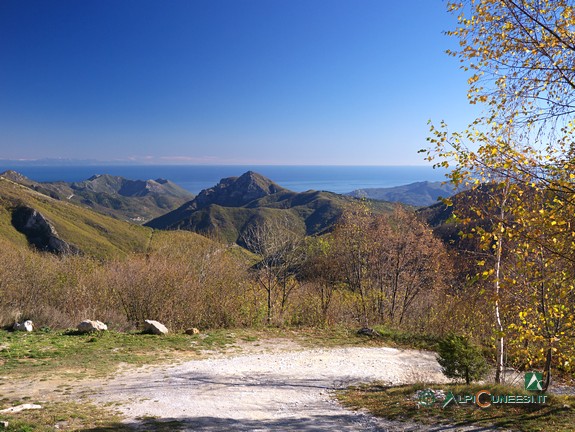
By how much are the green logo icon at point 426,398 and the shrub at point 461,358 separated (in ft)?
3.17

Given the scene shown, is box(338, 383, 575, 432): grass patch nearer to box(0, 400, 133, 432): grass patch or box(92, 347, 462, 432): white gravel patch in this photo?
box(92, 347, 462, 432): white gravel patch

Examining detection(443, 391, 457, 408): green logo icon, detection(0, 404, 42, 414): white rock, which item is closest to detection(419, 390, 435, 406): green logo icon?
detection(443, 391, 457, 408): green logo icon

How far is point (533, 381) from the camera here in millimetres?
9367

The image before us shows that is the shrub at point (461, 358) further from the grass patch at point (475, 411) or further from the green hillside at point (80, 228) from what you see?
the green hillside at point (80, 228)

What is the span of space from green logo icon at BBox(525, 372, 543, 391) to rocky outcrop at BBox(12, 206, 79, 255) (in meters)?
110

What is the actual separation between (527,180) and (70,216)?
145 meters

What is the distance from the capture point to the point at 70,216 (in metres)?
126

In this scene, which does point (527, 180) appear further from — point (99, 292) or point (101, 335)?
point (99, 292)

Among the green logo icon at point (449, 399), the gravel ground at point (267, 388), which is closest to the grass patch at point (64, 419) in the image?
the gravel ground at point (267, 388)

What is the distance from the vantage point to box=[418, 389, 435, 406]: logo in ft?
26.9

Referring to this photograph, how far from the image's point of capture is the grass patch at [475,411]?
701 centimetres

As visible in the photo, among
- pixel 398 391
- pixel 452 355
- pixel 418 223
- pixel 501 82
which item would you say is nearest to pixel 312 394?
pixel 398 391

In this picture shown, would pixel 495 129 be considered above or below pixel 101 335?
above

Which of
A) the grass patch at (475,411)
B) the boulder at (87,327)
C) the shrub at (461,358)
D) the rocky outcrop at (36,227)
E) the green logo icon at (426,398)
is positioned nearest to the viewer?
the grass patch at (475,411)
